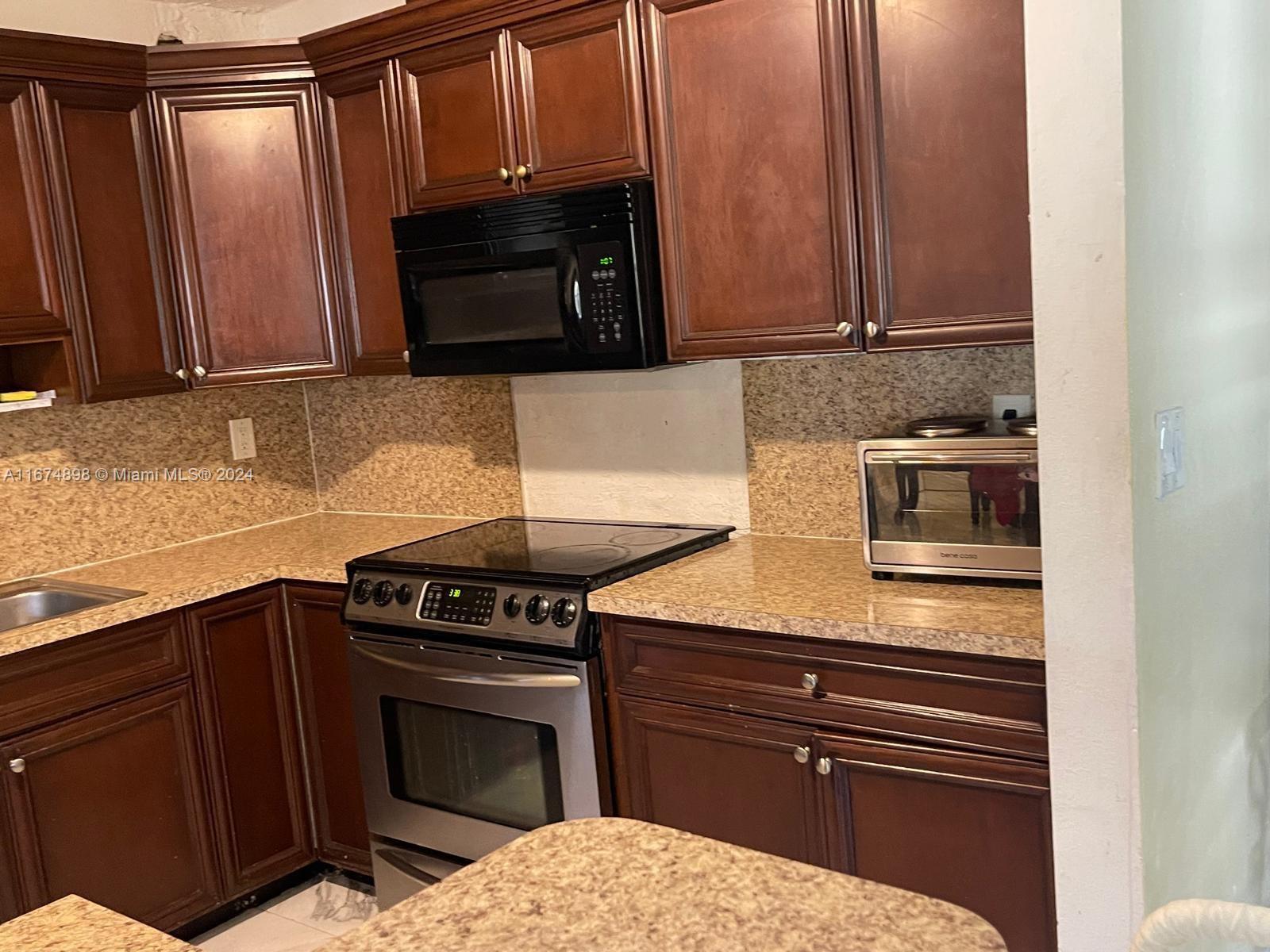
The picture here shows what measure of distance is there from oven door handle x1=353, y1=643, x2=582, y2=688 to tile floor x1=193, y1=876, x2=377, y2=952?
66 cm

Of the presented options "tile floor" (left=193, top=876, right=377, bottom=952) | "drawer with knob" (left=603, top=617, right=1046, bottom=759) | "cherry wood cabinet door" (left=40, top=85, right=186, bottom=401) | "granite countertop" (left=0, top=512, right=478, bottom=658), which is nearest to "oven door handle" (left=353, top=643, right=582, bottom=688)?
"drawer with knob" (left=603, top=617, right=1046, bottom=759)

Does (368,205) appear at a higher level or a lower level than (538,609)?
higher

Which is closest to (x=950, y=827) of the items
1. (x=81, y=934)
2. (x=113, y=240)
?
(x=81, y=934)

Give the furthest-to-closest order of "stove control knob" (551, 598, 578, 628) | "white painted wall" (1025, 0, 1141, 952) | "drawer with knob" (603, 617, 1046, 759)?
"stove control knob" (551, 598, 578, 628)
"drawer with knob" (603, 617, 1046, 759)
"white painted wall" (1025, 0, 1141, 952)

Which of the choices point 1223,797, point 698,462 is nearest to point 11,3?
point 698,462

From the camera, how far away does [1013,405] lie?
2.49 meters

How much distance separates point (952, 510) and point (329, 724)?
68.0 inches

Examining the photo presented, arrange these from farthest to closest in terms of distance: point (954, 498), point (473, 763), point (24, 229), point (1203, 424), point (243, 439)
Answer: point (243, 439)
point (24, 229)
point (473, 763)
point (954, 498)
point (1203, 424)

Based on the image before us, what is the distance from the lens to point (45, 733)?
261cm

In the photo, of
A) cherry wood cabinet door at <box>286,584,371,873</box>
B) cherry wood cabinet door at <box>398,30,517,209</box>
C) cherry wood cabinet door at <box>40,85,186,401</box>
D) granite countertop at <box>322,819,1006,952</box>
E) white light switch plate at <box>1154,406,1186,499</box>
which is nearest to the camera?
granite countertop at <box>322,819,1006,952</box>

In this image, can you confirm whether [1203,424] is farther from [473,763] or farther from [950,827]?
[473,763]

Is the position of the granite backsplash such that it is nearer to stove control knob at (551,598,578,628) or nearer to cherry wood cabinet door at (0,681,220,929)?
stove control knob at (551,598,578,628)

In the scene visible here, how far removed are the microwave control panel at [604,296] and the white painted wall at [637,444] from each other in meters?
0.37

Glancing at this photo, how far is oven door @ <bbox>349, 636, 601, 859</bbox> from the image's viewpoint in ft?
8.23
